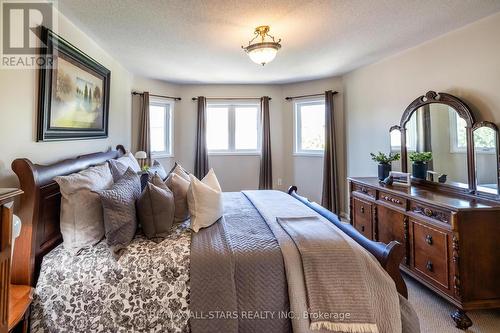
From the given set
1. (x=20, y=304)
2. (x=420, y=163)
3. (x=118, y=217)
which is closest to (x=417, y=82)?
(x=420, y=163)

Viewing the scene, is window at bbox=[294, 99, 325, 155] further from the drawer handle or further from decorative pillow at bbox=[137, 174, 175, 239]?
decorative pillow at bbox=[137, 174, 175, 239]

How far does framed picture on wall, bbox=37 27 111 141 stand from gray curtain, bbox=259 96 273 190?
2676 millimetres

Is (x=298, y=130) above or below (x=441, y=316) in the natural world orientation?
above

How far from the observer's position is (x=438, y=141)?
106 inches

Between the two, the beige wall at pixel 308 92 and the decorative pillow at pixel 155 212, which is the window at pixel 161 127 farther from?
the decorative pillow at pixel 155 212

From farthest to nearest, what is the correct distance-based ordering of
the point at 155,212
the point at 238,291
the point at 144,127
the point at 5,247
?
the point at 144,127, the point at 155,212, the point at 238,291, the point at 5,247

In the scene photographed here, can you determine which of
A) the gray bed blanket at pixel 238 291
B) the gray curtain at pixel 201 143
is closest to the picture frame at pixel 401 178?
the gray bed blanket at pixel 238 291

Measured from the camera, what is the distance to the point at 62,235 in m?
1.69

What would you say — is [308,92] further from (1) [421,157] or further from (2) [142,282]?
(2) [142,282]

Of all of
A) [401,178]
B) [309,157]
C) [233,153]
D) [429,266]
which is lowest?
[429,266]

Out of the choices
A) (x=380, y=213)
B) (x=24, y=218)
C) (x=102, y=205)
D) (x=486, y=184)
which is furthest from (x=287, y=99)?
(x=24, y=218)

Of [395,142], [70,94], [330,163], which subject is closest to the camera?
[70,94]

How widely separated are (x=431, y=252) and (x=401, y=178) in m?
0.94

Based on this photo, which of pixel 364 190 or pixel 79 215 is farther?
pixel 364 190
